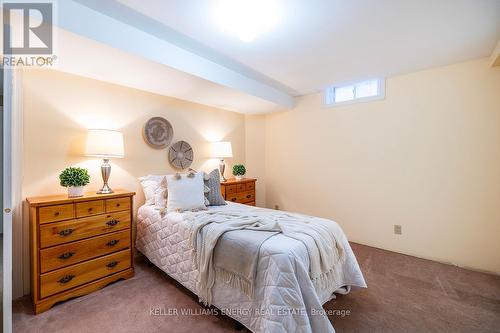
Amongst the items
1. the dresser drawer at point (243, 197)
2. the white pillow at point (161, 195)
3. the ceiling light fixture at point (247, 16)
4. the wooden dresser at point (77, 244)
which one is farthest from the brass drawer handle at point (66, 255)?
the ceiling light fixture at point (247, 16)

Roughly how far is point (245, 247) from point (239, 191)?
204 cm

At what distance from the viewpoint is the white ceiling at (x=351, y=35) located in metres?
1.63

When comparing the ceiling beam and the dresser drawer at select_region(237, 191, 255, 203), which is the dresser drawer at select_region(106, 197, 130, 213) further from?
the dresser drawer at select_region(237, 191, 255, 203)

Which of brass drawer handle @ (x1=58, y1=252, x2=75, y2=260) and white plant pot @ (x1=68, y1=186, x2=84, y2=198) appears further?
white plant pot @ (x1=68, y1=186, x2=84, y2=198)

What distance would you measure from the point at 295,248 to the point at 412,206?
7.48ft

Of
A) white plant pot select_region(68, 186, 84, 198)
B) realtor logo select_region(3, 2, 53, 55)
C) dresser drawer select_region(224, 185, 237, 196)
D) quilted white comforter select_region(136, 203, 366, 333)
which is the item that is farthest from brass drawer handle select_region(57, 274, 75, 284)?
dresser drawer select_region(224, 185, 237, 196)

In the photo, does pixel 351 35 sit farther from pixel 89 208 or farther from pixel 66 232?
pixel 66 232

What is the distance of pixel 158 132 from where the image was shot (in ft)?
9.69

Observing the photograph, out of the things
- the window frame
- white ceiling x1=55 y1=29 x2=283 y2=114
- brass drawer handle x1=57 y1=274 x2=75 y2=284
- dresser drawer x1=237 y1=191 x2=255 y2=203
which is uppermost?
the window frame

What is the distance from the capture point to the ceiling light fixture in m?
1.59

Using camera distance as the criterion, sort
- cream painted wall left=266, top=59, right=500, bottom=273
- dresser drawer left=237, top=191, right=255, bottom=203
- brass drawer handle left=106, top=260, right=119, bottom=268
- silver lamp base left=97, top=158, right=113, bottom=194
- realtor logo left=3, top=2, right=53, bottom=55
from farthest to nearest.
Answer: dresser drawer left=237, top=191, right=255, bottom=203 → cream painted wall left=266, top=59, right=500, bottom=273 → silver lamp base left=97, top=158, right=113, bottom=194 → brass drawer handle left=106, top=260, right=119, bottom=268 → realtor logo left=3, top=2, right=53, bottom=55

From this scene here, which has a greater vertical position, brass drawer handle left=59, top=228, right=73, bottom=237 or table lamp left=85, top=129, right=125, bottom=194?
table lamp left=85, top=129, right=125, bottom=194

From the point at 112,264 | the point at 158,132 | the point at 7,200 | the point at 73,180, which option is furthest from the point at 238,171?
the point at 7,200

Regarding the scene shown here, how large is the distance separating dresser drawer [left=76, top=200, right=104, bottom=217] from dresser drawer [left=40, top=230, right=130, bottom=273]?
240mm
